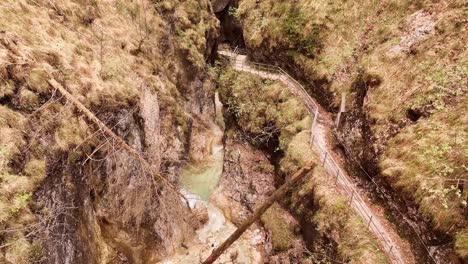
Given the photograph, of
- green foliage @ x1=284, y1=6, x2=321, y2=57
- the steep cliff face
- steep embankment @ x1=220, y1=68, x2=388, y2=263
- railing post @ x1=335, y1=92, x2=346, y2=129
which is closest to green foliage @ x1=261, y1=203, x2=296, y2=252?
steep embankment @ x1=220, y1=68, x2=388, y2=263

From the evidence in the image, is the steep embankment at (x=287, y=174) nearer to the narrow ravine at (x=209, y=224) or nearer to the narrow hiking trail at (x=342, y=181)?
the narrow hiking trail at (x=342, y=181)

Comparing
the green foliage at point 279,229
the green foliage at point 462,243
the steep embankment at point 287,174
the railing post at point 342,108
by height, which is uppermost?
the green foliage at point 462,243

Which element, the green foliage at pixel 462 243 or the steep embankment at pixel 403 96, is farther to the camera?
the steep embankment at pixel 403 96

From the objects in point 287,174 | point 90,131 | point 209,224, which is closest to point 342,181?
point 287,174

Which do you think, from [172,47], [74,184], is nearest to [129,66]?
[172,47]

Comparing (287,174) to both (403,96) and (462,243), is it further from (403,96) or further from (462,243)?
(462,243)

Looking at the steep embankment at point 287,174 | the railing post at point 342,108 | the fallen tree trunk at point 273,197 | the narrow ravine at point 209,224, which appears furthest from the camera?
the railing post at point 342,108

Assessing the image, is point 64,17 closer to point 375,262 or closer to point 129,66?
point 129,66

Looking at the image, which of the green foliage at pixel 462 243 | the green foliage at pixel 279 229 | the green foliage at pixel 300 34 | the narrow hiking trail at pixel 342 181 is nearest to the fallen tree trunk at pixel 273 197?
the green foliage at pixel 462 243
